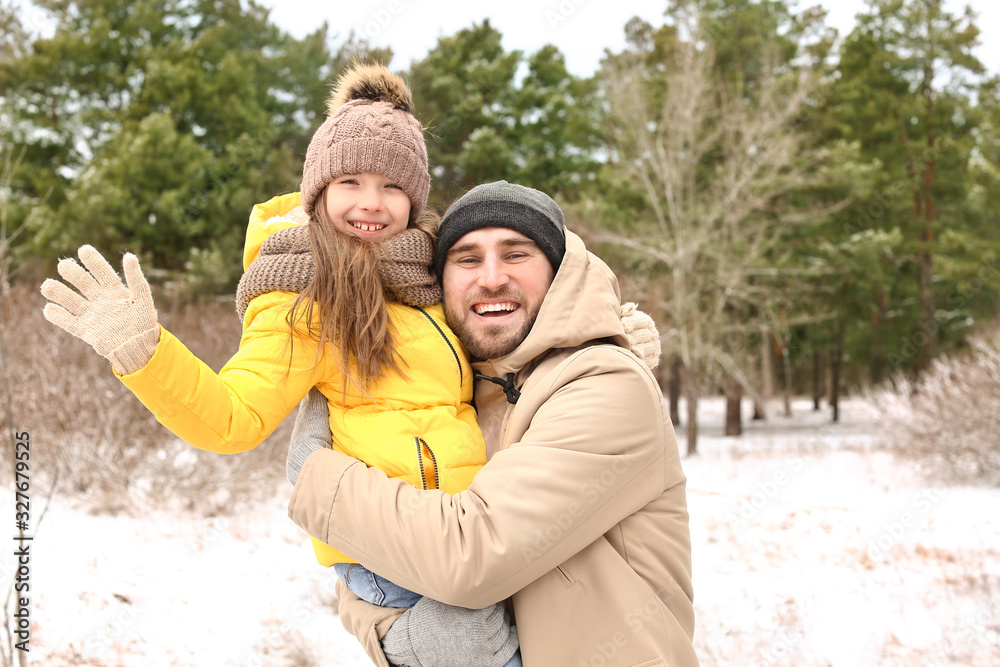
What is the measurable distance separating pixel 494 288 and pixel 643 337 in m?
0.53

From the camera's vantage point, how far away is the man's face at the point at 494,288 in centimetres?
217

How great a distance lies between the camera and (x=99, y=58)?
17641 millimetres

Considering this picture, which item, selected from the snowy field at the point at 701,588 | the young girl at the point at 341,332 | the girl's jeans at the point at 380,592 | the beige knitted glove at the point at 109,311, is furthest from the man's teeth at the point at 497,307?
the snowy field at the point at 701,588

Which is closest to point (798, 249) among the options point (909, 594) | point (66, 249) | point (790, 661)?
point (909, 594)

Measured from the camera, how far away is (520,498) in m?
1.63

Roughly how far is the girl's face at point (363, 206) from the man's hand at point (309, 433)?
22.7 inches

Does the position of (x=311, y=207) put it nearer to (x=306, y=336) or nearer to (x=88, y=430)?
(x=306, y=336)

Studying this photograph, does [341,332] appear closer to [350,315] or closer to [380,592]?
[350,315]

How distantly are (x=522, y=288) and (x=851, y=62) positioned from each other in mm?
25447

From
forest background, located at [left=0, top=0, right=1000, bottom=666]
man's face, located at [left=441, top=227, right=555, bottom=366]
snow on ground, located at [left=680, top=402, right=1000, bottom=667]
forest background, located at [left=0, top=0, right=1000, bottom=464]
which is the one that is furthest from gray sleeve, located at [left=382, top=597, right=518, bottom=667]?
forest background, located at [left=0, top=0, right=1000, bottom=464]

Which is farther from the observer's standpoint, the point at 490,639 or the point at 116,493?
the point at 116,493

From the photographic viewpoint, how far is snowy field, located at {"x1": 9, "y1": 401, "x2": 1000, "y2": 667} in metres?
4.66

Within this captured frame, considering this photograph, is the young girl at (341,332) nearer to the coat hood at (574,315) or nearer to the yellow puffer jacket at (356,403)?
the yellow puffer jacket at (356,403)

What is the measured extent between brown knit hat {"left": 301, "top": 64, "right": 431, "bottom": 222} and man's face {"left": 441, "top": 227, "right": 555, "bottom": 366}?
37 cm
